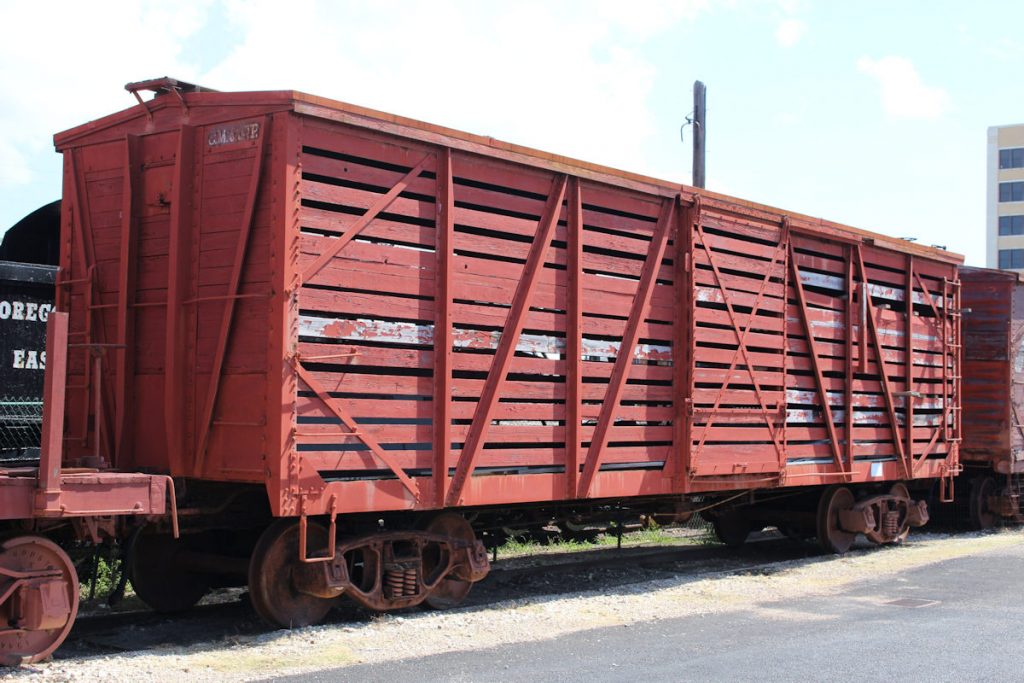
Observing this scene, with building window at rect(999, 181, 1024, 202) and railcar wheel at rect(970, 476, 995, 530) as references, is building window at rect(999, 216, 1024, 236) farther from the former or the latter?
railcar wheel at rect(970, 476, 995, 530)

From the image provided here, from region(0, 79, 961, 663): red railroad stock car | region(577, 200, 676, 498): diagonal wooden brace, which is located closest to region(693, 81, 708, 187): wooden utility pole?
region(0, 79, 961, 663): red railroad stock car

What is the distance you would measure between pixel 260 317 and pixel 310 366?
483mm

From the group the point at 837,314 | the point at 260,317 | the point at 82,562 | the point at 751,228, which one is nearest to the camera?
the point at 260,317

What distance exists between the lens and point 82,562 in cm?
858

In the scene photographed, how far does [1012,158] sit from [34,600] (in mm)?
84860

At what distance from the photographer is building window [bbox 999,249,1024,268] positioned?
3120 inches

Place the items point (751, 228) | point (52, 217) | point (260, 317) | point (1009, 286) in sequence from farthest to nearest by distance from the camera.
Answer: point (1009, 286) → point (751, 228) → point (52, 217) → point (260, 317)

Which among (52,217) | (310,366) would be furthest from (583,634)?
(52,217)

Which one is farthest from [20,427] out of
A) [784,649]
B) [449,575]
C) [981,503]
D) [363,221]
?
[981,503]

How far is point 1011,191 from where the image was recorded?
3155 inches

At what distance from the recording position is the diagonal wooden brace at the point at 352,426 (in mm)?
7410

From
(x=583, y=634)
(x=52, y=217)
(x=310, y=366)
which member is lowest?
(x=583, y=634)

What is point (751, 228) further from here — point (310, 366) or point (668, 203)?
point (310, 366)

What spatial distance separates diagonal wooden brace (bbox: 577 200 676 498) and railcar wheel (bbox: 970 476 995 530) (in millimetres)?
8613
